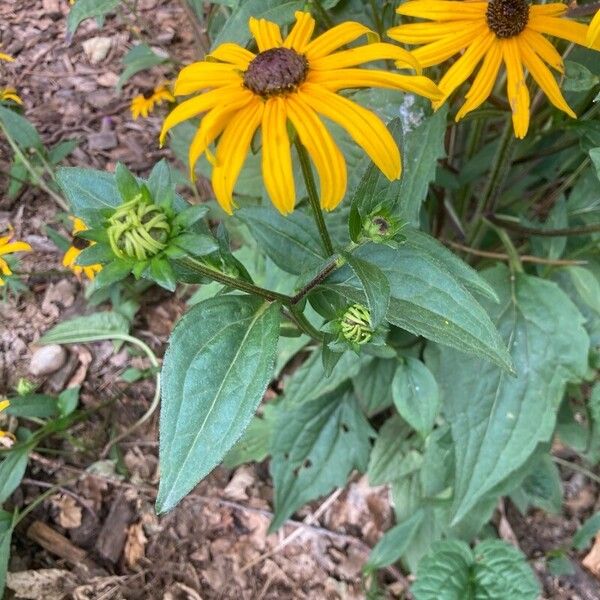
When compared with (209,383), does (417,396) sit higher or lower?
lower

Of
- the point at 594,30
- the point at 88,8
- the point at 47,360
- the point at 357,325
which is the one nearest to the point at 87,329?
the point at 47,360

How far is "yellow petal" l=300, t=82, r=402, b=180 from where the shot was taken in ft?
2.39

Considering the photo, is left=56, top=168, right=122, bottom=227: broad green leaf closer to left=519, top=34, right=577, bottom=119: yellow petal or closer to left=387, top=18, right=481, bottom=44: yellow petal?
left=387, top=18, right=481, bottom=44: yellow petal

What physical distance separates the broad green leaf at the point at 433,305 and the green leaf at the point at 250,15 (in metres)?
0.42

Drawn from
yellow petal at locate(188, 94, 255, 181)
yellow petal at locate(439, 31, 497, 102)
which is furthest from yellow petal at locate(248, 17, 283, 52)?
yellow petal at locate(439, 31, 497, 102)

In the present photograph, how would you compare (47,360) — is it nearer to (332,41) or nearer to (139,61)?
(139,61)

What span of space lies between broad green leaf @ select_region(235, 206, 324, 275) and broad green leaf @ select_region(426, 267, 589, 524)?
0.42 m

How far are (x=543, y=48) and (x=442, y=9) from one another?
0.15 meters

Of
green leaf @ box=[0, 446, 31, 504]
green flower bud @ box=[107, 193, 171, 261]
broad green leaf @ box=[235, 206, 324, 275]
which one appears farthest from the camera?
green leaf @ box=[0, 446, 31, 504]

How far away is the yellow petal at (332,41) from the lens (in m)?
0.80

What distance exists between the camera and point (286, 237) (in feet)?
3.22

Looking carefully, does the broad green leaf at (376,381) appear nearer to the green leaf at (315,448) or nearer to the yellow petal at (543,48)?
the green leaf at (315,448)

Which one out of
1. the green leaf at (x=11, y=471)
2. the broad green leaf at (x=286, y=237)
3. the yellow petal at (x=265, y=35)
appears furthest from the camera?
the green leaf at (x=11, y=471)

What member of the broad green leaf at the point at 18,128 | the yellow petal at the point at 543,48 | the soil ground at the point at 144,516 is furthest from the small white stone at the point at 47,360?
the yellow petal at the point at 543,48
